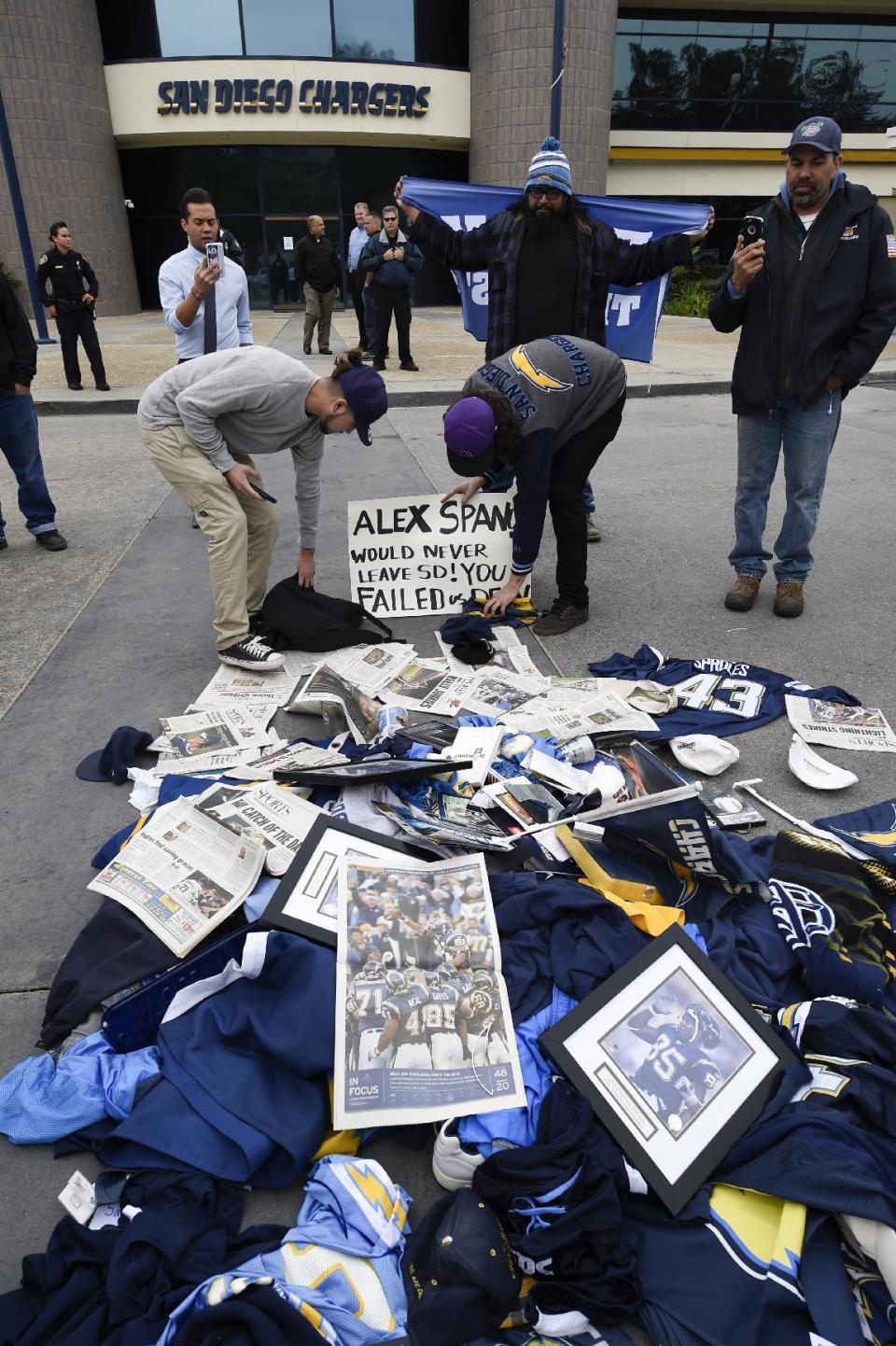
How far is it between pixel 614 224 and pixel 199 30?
65.6 ft

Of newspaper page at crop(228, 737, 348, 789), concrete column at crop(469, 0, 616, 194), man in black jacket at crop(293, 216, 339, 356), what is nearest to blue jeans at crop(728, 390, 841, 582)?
newspaper page at crop(228, 737, 348, 789)

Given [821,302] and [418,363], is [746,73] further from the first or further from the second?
[821,302]

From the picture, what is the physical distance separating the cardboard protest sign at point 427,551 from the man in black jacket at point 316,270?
8.98 metres

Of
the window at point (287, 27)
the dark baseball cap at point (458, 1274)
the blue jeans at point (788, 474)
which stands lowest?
the dark baseball cap at point (458, 1274)

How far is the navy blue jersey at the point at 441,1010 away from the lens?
1.92 m

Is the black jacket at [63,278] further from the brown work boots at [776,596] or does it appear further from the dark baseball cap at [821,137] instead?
the brown work boots at [776,596]

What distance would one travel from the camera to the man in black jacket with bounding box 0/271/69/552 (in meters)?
4.98

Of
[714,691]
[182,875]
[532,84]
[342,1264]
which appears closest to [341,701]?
[182,875]

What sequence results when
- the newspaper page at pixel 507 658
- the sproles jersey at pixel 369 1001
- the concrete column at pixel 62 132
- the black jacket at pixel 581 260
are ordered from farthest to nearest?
1. the concrete column at pixel 62 132
2. the black jacket at pixel 581 260
3. the newspaper page at pixel 507 658
4. the sproles jersey at pixel 369 1001

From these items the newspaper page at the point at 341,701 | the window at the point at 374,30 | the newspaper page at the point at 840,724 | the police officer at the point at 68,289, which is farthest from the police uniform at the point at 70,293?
the window at the point at 374,30

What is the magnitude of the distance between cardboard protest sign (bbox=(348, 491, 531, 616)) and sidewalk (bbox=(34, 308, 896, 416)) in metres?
5.81

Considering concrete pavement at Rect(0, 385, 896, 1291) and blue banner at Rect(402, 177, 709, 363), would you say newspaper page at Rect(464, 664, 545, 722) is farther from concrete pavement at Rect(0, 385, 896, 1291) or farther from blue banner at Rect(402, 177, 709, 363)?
blue banner at Rect(402, 177, 709, 363)

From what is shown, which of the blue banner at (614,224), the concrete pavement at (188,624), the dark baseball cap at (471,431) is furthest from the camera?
the blue banner at (614,224)

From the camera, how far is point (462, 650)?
388 centimetres
